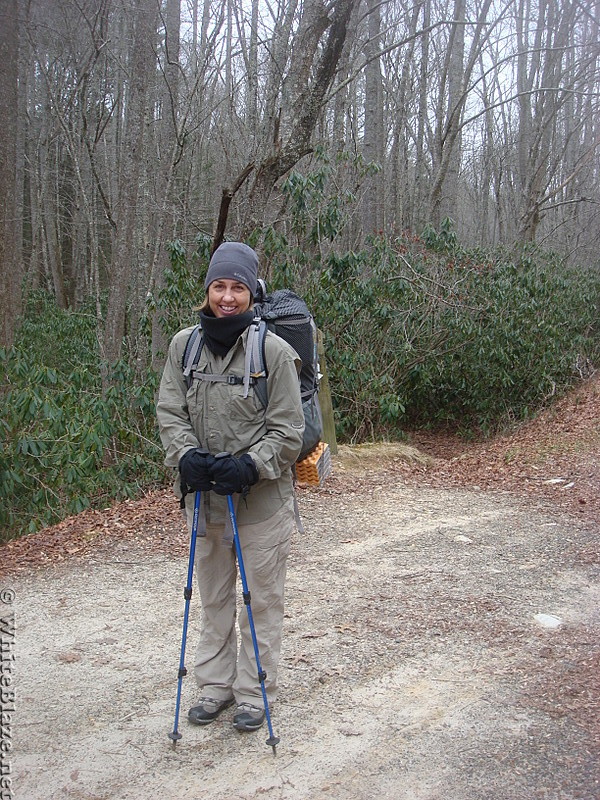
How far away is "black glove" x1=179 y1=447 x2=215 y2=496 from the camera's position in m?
3.12

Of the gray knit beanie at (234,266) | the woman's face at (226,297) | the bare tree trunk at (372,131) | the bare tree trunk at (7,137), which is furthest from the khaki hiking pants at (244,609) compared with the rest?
the bare tree trunk at (372,131)

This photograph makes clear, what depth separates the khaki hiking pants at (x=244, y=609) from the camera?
3.32m

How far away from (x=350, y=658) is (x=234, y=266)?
2268 mm

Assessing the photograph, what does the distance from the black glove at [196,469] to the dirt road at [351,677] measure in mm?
1153

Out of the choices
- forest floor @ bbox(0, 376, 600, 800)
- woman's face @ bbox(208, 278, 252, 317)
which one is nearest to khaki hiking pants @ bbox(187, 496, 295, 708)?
forest floor @ bbox(0, 376, 600, 800)

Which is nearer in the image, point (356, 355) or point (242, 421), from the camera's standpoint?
point (242, 421)

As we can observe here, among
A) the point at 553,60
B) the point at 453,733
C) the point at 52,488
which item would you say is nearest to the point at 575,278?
the point at 553,60

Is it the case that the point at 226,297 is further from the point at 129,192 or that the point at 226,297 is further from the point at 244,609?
the point at 129,192

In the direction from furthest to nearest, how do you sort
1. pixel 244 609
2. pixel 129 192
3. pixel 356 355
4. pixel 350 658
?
pixel 356 355, pixel 129 192, pixel 350 658, pixel 244 609

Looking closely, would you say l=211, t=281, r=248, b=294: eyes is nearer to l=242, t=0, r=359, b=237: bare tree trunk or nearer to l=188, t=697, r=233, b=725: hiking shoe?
l=188, t=697, r=233, b=725: hiking shoe

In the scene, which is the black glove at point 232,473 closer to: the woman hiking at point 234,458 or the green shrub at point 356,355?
the woman hiking at point 234,458

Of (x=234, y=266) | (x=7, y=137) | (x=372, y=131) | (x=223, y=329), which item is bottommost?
(x=223, y=329)

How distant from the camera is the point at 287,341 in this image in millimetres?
3684

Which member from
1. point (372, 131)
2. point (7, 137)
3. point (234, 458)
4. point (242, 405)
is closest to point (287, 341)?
point (242, 405)
